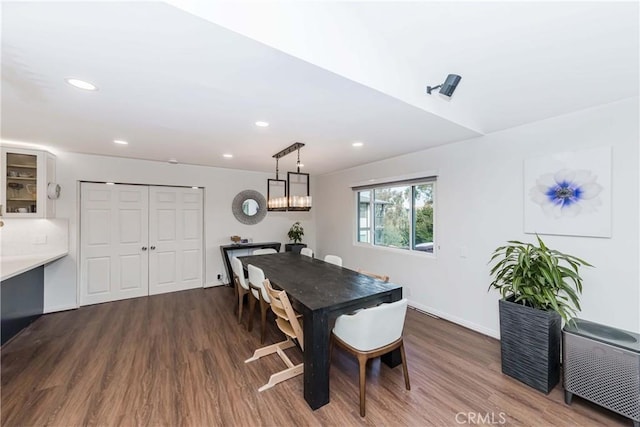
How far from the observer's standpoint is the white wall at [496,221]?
2.11 metres

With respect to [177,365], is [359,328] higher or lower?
higher

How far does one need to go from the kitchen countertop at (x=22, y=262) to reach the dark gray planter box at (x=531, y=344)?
447cm

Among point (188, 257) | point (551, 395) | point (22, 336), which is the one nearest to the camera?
point (551, 395)

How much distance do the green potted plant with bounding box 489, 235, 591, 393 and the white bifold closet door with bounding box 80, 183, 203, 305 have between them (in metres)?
4.79

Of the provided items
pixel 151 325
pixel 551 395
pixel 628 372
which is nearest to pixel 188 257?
pixel 151 325

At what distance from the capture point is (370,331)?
73.0 inches

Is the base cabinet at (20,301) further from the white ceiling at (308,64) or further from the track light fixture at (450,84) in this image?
the track light fixture at (450,84)

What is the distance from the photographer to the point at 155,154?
12.8 feet

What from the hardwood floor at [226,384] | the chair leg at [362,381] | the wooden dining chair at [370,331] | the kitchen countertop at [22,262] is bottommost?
the hardwood floor at [226,384]

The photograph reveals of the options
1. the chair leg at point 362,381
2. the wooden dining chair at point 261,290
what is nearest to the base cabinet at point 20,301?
the wooden dining chair at point 261,290

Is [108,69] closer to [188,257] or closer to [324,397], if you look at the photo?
[324,397]

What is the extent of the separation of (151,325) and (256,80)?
3.31 metres

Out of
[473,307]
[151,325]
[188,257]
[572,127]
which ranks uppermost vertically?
[572,127]

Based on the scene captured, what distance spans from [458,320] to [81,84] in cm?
440
